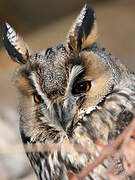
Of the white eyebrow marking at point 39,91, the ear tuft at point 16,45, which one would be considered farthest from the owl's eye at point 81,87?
the ear tuft at point 16,45

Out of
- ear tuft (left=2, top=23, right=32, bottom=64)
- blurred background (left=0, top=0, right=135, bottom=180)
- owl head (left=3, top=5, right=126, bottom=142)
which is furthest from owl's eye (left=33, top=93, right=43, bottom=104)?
blurred background (left=0, top=0, right=135, bottom=180)

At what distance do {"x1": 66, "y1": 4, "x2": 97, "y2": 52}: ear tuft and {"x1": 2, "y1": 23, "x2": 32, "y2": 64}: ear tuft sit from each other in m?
0.23

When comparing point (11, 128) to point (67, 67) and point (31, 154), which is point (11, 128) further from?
point (67, 67)

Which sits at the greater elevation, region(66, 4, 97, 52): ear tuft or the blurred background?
the blurred background

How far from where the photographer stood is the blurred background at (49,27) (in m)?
4.70

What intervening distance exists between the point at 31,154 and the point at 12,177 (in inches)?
57.4

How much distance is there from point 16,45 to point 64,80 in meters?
0.41

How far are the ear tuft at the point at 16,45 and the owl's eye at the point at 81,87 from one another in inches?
13.2

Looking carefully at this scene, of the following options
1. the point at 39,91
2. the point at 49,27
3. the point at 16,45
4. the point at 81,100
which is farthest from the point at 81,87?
the point at 49,27

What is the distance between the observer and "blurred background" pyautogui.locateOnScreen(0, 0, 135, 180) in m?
4.70

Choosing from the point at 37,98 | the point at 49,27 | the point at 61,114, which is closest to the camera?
the point at 61,114

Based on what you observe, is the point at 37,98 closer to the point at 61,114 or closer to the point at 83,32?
the point at 61,114

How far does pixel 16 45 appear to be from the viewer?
2.04 m

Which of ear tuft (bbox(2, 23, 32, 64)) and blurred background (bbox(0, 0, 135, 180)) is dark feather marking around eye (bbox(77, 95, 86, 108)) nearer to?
ear tuft (bbox(2, 23, 32, 64))
